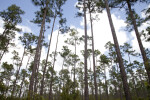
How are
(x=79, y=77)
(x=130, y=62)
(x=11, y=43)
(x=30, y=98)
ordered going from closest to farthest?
(x=30, y=98)
(x=11, y=43)
(x=130, y=62)
(x=79, y=77)

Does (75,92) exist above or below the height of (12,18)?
below

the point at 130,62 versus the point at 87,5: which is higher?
the point at 87,5

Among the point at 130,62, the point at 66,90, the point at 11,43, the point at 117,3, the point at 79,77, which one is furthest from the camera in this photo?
the point at 79,77

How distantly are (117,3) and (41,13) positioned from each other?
8.73m

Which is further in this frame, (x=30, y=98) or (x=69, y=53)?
(x=69, y=53)

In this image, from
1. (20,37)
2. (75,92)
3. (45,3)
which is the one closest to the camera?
(75,92)

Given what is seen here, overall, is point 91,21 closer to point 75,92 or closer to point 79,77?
point 75,92

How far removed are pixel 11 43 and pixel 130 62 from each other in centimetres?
2647

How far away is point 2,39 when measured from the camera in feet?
39.1

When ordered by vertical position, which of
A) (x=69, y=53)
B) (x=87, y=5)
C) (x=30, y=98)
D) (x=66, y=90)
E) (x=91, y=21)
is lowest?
(x=30, y=98)

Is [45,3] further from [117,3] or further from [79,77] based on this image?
[79,77]

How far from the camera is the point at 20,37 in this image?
55.6ft

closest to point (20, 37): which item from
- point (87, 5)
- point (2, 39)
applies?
point (2, 39)

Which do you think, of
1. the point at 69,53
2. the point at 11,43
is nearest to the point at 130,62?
the point at 69,53
